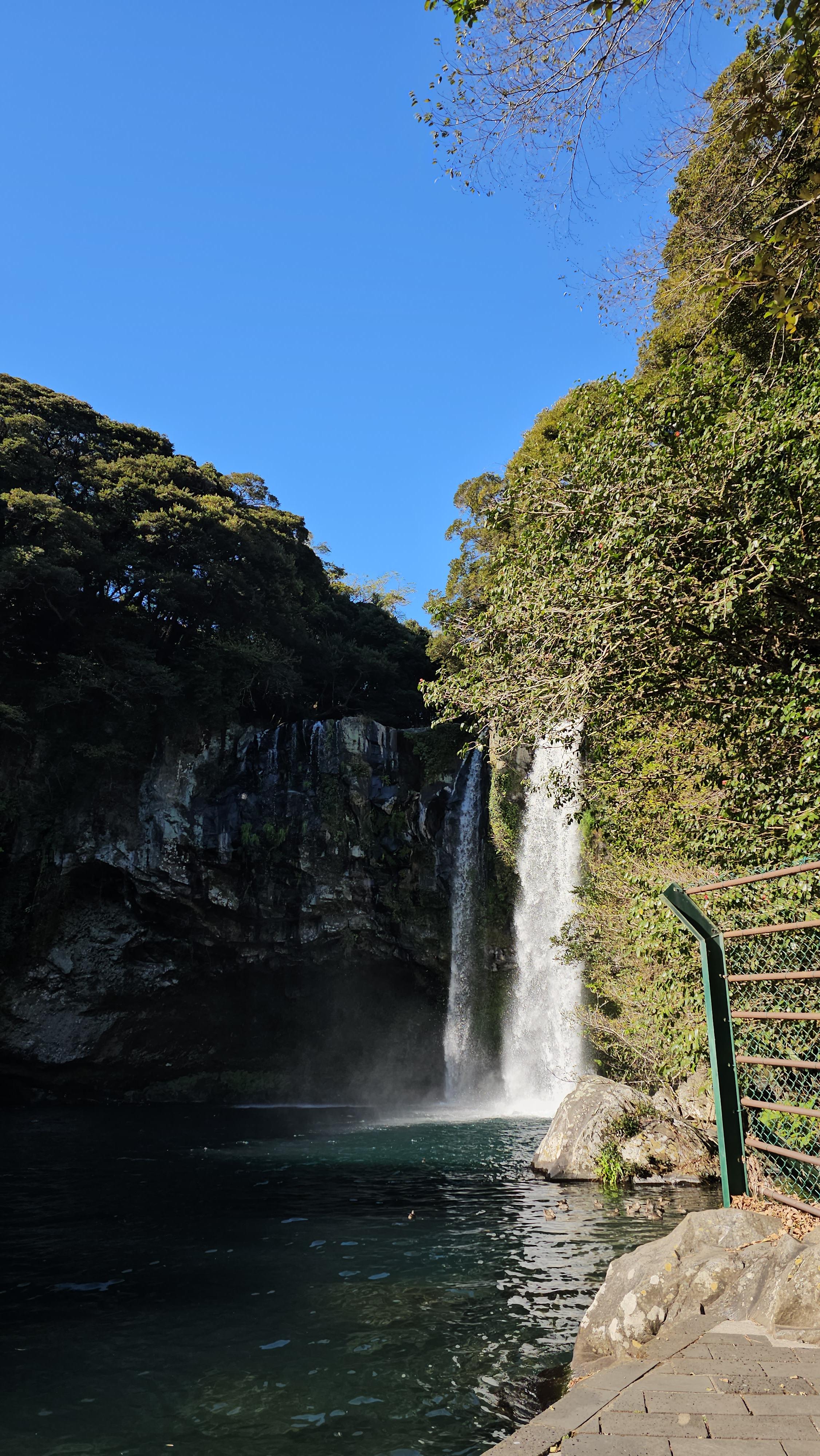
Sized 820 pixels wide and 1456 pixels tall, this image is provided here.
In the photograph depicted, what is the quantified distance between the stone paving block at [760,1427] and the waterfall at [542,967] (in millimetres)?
16662

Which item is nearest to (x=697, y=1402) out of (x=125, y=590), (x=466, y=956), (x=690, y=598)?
(x=690, y=598)

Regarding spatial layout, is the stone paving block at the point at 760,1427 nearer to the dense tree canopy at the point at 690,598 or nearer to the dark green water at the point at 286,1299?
the dark green water at the point at 286,1299

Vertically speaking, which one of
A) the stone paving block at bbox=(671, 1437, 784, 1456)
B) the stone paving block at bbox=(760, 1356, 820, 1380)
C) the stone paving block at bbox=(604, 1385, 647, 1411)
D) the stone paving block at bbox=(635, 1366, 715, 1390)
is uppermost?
the stone paving block at bbox=(760, 1356, 820, 1380)

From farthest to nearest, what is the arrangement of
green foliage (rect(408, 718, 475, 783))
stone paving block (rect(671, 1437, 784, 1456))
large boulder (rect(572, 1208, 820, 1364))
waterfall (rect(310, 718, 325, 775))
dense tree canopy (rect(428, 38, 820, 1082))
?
green foliage (rect(408, 718, 475, 783)) < waterfall (rect(310, 718, 325, 775)) < dense tree canopy (rect(428, 38, 820, 1082)) < large boulder (rect(572, 1208, 820, 1364)) < stone paving block (rect(671, 1437, 784, 1456))

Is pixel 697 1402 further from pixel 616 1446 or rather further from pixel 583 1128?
pixel 583 1128

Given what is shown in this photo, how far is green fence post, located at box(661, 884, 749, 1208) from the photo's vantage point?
4.49m

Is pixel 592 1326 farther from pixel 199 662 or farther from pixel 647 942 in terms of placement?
pixel 199 662

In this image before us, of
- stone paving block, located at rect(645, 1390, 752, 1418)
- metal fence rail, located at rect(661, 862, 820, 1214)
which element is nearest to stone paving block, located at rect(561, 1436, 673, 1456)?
stone paving block, located at rect(645, 1390, 752, 1418)

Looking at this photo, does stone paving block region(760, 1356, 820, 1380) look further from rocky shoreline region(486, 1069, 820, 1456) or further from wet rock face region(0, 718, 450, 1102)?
wet rock face region(0, 718, 450, 1102)

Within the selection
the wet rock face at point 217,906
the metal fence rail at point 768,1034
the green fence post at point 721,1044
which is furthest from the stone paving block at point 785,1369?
the wet rock face at point 217,906

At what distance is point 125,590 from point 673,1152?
65.4 ft

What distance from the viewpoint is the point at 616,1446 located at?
259 centimetres

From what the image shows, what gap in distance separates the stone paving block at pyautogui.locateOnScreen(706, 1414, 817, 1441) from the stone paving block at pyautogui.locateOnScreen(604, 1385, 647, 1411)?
248 millimetres

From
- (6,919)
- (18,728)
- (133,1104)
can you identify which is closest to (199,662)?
(18,728)
